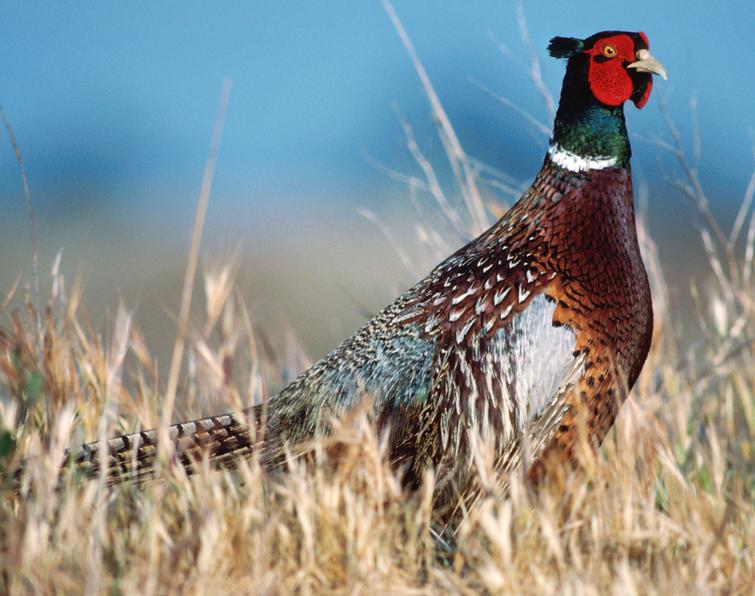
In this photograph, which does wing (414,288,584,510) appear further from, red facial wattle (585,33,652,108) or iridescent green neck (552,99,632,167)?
red facial wattle (585,33,652,108)

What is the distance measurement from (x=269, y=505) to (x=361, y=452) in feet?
0.91

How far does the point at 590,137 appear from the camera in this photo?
3.04 meters

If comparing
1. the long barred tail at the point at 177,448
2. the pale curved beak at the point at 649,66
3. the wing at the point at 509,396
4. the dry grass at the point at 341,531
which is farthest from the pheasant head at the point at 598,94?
the long barred tail at the point at 177,448

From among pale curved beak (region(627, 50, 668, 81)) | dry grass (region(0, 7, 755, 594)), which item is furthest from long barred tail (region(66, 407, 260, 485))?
pale curved beak (region(627, 50, 668, 81))

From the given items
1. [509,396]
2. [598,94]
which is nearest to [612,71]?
[598,94]

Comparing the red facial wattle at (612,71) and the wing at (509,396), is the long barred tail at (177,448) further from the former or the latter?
the red facial wattle at (612,71)

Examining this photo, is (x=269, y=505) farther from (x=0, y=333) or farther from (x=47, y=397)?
(x=0, y=333)

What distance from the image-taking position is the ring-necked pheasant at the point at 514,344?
273 cm

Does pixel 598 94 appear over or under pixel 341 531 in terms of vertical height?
over

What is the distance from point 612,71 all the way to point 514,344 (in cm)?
96

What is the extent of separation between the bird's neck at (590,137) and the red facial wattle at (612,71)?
3cm

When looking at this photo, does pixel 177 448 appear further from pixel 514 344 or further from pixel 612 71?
pixel 612 71

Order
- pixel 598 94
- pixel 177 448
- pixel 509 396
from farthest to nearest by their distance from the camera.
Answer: pixel 598 94
pixel 177 448
pixel 509 396

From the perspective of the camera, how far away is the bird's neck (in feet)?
9.91
